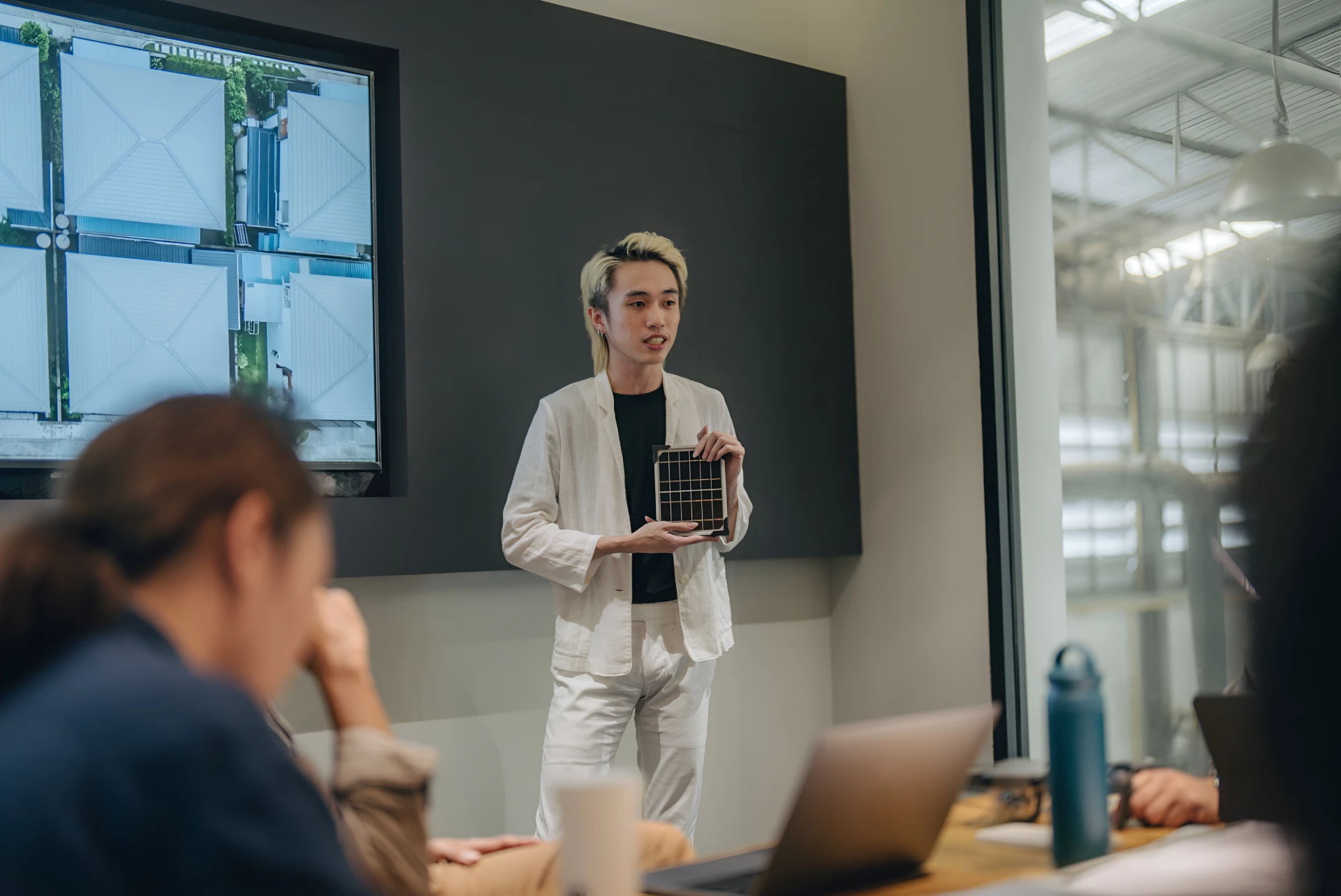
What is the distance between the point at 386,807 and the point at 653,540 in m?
1.79

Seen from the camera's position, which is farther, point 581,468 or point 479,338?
point 479,338

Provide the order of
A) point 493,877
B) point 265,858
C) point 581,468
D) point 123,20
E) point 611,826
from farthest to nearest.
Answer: point 581,468 → point 123,20 → point 493,877 → point 611,826 → point 265,858

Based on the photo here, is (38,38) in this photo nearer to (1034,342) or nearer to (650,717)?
(650,717)

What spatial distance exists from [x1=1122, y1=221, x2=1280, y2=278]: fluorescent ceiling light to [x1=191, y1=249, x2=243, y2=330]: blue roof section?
92.6 inches

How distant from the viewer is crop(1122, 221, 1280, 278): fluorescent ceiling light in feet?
9.33

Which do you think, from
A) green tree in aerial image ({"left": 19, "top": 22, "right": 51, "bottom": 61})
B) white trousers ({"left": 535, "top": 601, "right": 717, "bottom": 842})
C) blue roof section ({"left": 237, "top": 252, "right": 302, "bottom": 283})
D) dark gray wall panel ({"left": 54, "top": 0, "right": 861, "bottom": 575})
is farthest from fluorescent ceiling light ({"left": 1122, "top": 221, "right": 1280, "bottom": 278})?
green tree in aerial image ({"left": 19, "top": 22, "right": 51, "bottom": 61})

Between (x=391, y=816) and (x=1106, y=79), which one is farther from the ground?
(x=1106, y=79)

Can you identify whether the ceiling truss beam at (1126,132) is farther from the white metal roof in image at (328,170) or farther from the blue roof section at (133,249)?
the blue roof section at (133,249)

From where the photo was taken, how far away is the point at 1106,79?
3254 millimetres

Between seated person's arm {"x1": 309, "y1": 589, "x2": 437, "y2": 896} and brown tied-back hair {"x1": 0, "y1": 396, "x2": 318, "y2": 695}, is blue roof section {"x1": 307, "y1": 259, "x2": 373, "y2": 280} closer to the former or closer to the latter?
seated person's arm {"x1": 309, "y1": 589, "x2": 437, "y2": 896}

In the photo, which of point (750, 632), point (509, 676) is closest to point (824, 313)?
point (750, 632)

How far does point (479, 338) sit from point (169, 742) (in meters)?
2.62

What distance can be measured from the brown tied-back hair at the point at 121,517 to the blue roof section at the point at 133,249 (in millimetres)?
2189

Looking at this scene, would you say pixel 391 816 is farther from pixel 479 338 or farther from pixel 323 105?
pixel 323 105
